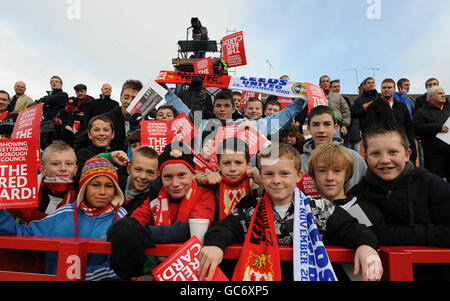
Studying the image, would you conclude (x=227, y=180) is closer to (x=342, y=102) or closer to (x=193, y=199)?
(x=193, y=199)

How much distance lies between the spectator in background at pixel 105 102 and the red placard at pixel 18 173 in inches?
150

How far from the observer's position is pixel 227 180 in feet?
6.77

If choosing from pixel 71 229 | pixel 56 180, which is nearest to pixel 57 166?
pixel 56 180

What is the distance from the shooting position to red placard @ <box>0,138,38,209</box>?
1.70 meters

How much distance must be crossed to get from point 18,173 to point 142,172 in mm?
949

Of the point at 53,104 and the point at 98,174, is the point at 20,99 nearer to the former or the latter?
the point at 53,104

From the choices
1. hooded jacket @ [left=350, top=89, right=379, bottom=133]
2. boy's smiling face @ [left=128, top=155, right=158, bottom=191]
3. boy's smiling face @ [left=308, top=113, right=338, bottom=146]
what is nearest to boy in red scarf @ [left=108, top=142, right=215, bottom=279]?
boy's smiling face @ [left=128, top=155, right=158, bottom=191]

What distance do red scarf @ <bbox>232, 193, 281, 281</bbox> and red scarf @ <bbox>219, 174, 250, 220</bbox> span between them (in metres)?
0.44

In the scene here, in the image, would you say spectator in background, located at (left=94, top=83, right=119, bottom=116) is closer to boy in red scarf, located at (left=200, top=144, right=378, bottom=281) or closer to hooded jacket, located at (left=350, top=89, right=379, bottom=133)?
boy in red scarf, located at (left=200, top=144, right=378, bottom=281)

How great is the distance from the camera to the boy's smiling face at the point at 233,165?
2090 mm

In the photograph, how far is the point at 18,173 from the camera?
5.67ft
